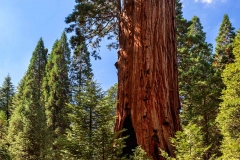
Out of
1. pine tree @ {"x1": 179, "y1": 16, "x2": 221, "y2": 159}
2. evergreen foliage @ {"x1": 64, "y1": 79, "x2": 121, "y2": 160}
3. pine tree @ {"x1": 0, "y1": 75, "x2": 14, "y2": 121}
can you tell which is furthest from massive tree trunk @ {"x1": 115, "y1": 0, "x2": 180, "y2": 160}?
pine tree @ {"x1": 0, "y1": 75, "x2": 14, "y2": 121}

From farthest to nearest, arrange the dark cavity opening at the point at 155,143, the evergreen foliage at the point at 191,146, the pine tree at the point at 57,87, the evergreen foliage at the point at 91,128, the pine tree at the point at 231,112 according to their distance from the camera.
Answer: the pine tree at the point at 57,87
the pine tree at the point at 231,112
the dark cavity opening at the point at 155,143
the evergreen foliage at the point at 91,128
the evergreen foliage at the point at 191,146

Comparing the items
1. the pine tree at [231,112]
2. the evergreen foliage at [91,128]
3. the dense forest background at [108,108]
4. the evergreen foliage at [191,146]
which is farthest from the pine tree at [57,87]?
the evergreen foliage at [191,146]

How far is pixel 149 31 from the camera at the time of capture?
5676 millimetres

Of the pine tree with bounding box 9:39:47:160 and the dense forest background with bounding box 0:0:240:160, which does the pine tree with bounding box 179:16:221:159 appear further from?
the pine tree with bounding box 9:39:47:160

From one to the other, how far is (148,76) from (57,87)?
23.6 meters

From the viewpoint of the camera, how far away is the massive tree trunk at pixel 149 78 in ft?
16.8

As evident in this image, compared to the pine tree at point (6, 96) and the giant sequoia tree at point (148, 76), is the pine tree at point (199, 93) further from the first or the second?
the pine tree at point (6, 96)

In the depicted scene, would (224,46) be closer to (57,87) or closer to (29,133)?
(29,133)

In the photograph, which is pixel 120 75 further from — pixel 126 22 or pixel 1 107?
pixel 1 107

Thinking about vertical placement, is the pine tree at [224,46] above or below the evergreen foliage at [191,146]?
above

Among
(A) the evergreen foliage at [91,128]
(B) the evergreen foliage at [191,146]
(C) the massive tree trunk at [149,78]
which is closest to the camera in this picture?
(B) the evergreen foliage at [191,146]

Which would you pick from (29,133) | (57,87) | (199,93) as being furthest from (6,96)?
(199,93)

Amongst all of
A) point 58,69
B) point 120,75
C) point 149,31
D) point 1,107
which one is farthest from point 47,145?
point 1,107

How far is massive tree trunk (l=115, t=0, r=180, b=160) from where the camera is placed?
511 centimetres
